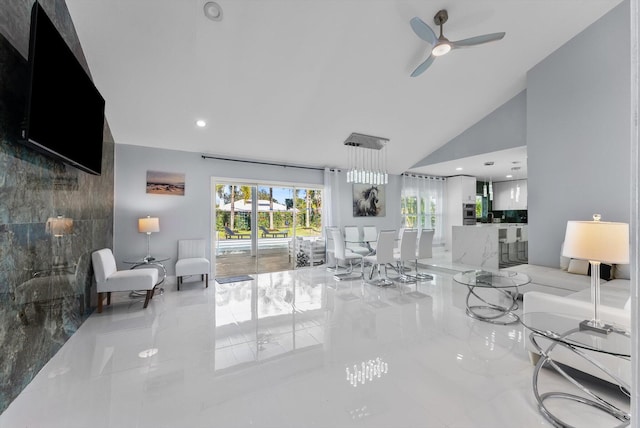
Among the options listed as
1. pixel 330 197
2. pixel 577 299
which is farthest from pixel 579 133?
pixel 330 197

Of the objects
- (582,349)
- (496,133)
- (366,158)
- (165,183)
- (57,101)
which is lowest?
(582,349)

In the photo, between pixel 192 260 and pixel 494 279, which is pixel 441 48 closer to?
pixel 494 279

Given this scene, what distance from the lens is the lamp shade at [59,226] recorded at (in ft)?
8.10

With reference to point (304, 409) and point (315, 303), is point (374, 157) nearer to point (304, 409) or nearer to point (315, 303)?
point (315, 303)

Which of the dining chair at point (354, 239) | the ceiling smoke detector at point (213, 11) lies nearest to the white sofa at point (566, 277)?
the dining chair at point (354, 239)

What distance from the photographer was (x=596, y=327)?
204 centimetres

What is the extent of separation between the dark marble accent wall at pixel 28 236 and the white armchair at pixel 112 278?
1.34 ft

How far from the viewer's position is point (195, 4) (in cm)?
283

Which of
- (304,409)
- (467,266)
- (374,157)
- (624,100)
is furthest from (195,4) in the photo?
(467,266)

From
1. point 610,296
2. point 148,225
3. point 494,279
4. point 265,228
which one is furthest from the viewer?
point 265,228

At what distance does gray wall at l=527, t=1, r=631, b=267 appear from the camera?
3.63 m

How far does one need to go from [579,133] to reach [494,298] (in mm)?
2644

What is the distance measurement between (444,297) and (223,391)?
136 inches

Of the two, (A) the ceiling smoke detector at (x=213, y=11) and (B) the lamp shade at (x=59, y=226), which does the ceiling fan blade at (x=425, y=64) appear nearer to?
(A) the ceiling smoke detector at (x=213, y=11)
